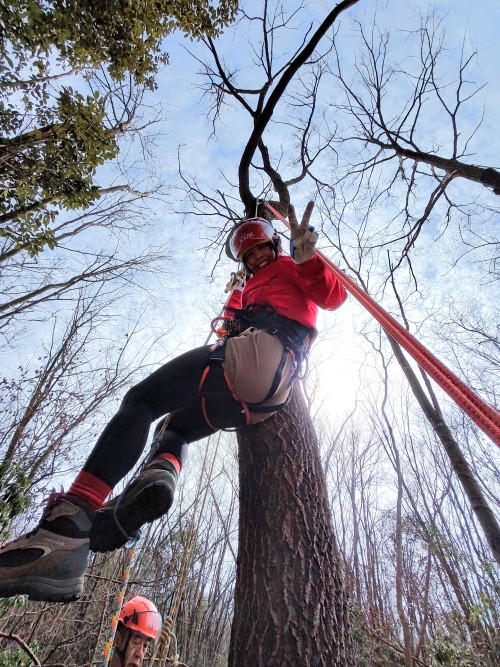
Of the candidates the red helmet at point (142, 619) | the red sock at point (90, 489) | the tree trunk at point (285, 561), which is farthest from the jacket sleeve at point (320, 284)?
the red helmet at point (142, 619)

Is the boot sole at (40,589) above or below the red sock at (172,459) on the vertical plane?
below

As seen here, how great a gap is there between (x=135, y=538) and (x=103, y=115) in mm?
3301

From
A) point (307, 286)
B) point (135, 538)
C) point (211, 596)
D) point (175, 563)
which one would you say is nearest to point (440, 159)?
point (307, 286)

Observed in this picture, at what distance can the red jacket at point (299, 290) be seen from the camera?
1.82 m

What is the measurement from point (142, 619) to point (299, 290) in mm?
4193

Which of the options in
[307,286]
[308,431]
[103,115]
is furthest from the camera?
[103,115]

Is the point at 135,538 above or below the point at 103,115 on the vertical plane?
below

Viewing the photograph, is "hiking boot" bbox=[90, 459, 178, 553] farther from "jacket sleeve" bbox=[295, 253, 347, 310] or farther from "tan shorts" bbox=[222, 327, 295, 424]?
"jacket sleeve" bbox=[295, 253, 347, 310]

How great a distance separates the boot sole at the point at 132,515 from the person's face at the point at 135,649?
3507 mm

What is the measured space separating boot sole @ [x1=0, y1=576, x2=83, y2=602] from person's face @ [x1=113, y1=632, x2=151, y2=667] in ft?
11.5

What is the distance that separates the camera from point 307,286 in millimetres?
1882

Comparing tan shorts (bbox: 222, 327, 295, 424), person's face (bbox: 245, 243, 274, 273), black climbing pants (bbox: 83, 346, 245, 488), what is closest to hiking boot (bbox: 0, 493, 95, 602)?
black climbing pants (bbox: 83, 346, 245, 488)

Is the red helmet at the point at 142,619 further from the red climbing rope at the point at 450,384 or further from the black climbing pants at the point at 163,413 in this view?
the red climbing rope at the point at 450,384

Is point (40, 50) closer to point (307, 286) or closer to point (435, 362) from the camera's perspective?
point (307, 286)
